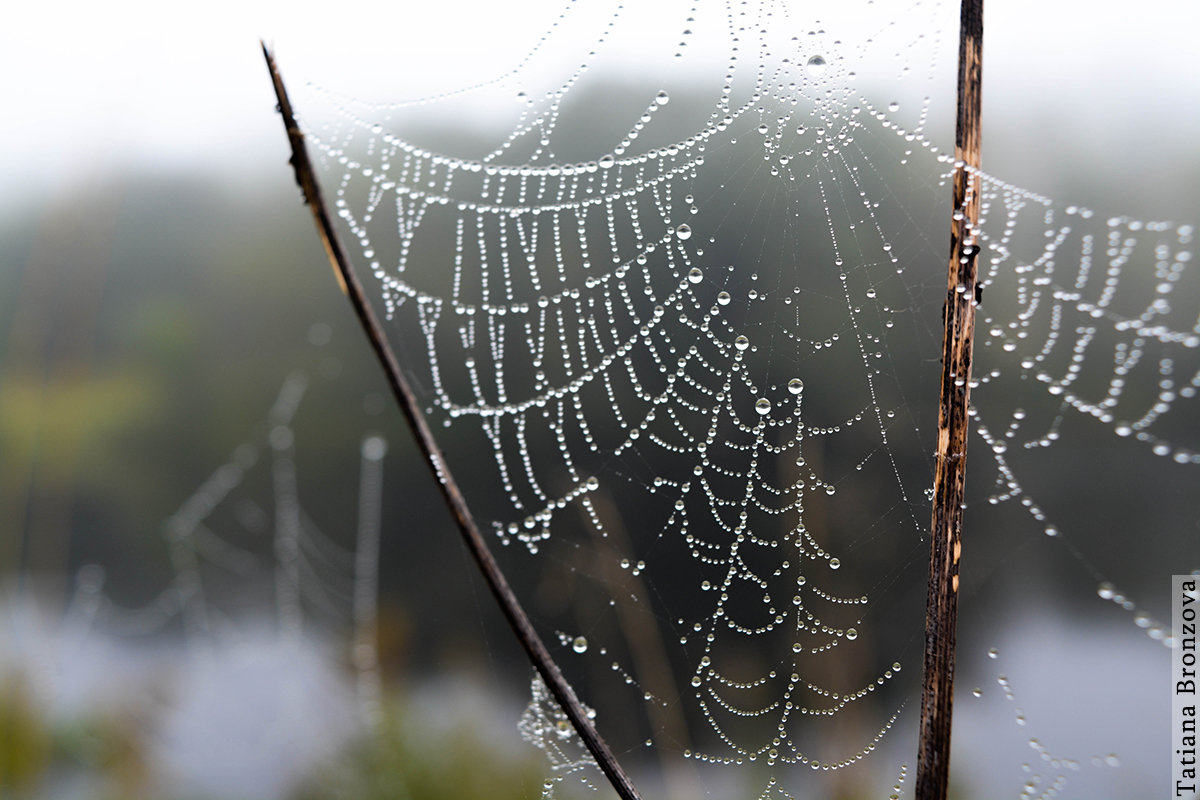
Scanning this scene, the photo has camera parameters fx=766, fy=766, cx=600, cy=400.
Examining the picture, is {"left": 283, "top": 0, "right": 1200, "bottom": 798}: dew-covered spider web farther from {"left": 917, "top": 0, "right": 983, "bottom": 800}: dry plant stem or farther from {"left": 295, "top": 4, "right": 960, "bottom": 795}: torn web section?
{"left": 917, "top": 0, "right": 983, "bottom": 800}: dry plant stem

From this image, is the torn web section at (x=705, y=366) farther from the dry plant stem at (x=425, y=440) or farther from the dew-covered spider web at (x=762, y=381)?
the dry plant stem at (x=425, y=440)

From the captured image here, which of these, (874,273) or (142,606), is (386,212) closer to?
(874,273)

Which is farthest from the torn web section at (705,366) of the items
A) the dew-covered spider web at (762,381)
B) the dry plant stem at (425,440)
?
the dry plant stem at (425,440)

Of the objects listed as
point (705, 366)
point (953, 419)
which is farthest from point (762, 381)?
point (953, 419)

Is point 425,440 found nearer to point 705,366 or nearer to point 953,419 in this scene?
point 953,419

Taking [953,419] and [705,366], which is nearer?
[953,419]
